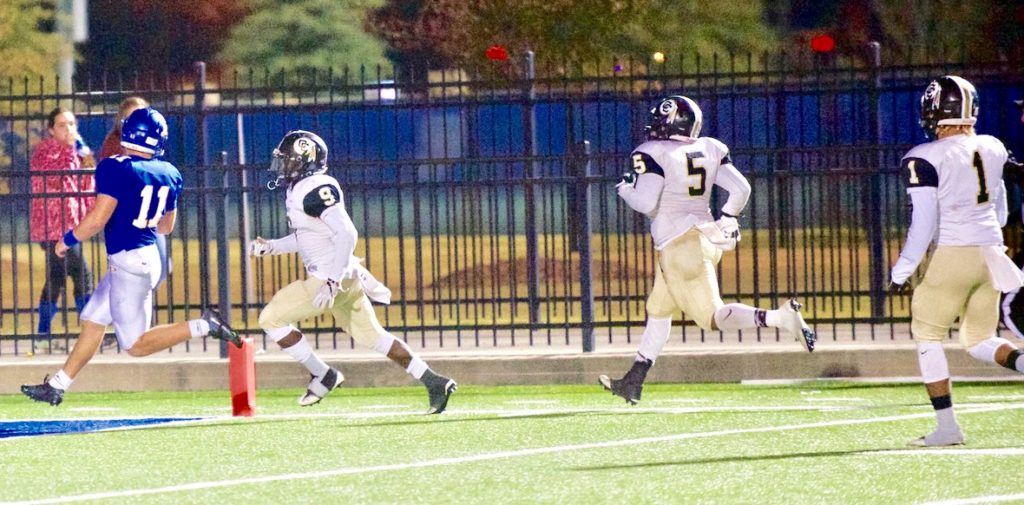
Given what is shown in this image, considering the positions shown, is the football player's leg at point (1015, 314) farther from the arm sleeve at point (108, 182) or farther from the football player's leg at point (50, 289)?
the football player's leg at point (50, 289)

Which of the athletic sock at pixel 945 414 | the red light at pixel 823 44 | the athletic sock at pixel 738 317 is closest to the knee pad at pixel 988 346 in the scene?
the athletic sock at pixel 945 414

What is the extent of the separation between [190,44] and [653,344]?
4394 centimetres

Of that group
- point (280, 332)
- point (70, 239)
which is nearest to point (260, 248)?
point (280, 332)

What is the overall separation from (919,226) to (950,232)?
0.93 feet

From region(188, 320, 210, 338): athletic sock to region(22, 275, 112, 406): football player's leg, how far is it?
518 mm

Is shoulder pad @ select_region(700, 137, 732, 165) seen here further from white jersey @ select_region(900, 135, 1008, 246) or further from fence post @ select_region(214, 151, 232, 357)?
fence post @ select_region(214, 151, 232, 357)

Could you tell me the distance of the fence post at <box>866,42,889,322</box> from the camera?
1465cm

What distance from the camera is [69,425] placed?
1190 cm

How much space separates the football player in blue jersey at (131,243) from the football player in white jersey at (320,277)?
1.42 feet

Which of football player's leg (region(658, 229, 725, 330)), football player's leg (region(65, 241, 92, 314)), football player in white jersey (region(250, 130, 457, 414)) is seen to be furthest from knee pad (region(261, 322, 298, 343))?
football player's leg (region(65, 241, 92, 314))

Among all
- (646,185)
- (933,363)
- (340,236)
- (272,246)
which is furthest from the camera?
(272,246)

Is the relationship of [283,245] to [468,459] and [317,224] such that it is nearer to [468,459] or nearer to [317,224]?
[317,224]

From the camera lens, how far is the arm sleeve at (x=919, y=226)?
32.0 feet

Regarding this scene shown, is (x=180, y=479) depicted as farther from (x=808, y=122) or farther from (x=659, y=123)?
(x=808, y=122)
